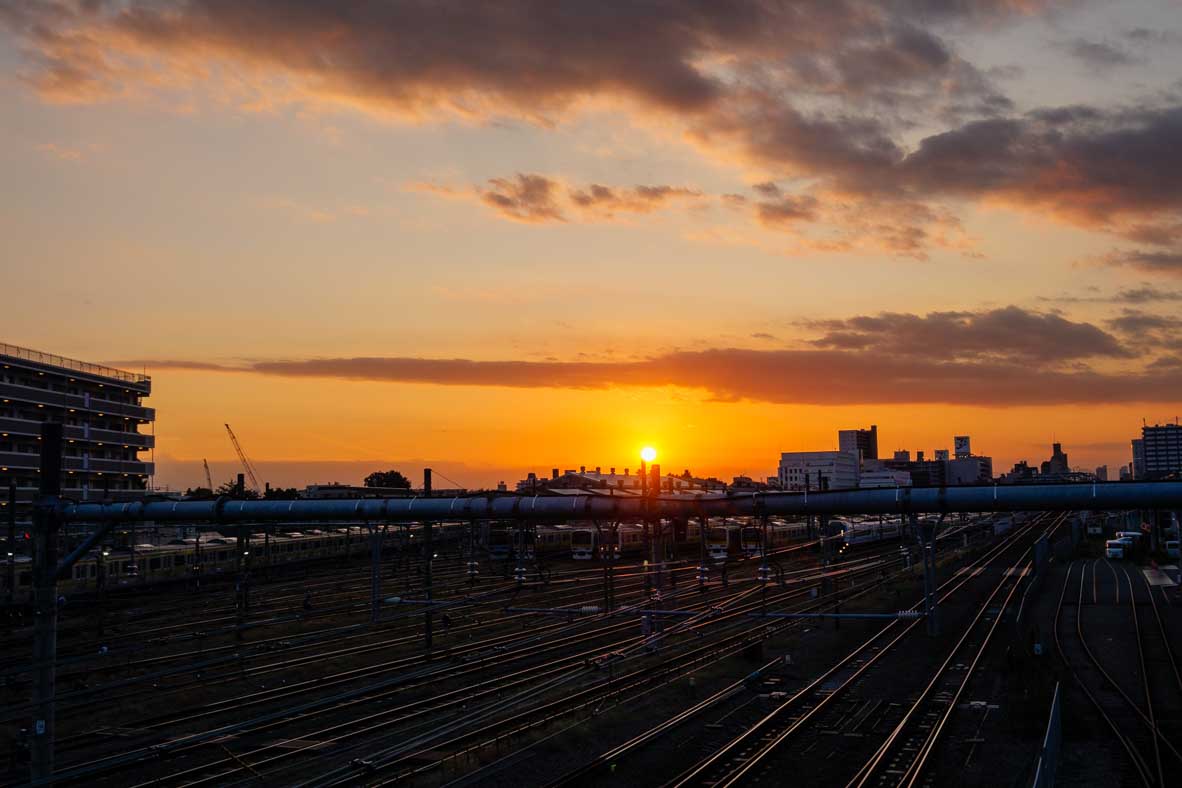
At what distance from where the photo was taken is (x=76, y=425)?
91.1 meters

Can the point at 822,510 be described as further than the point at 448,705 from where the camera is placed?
No

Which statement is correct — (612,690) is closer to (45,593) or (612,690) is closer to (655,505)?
(655,505)

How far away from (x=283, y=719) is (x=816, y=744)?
15796 millimetres

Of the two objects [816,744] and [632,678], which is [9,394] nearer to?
[632,678]

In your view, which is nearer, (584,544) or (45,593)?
(45,593)

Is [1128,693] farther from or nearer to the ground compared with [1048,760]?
nearer to the ground

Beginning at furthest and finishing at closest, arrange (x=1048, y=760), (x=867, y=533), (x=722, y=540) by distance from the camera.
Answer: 1. (x=722, y=540)
2. (x=867, y=533)
3. (x=1048, y=760)

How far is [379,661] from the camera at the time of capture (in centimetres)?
3728

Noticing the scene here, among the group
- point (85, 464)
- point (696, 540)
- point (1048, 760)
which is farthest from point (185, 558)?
point (1048, 760)

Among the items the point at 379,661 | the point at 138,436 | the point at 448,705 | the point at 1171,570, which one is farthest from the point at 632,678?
the point at 138,436

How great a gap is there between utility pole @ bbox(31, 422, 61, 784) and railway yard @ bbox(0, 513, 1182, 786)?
1.77 metres

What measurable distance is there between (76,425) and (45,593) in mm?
82025

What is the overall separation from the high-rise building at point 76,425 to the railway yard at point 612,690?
30.8 metres

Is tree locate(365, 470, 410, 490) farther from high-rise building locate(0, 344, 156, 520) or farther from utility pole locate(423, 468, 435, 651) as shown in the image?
utility pole locate(423, 468, 435, 651)
